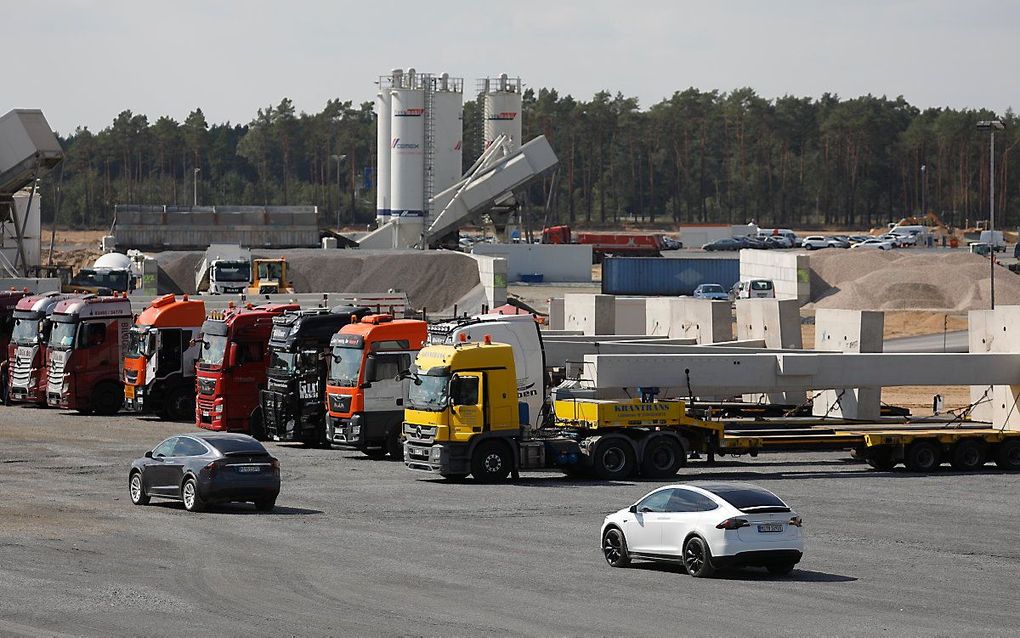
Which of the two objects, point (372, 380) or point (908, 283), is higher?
point (908, 283)

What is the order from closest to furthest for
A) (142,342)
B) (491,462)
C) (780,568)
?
1. (780,568)
2. (491,462)
3. (142,342)

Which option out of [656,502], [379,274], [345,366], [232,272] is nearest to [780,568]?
[656,502]

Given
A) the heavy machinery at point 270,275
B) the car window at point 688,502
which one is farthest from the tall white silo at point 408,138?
the car window at point 688,502

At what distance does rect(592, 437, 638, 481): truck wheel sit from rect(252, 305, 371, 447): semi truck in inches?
298

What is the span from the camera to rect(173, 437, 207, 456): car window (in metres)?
24.8

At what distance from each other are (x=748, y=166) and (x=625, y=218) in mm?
18667

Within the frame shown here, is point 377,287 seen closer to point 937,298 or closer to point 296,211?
point 937,298

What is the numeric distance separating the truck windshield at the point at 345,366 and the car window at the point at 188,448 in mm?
7850

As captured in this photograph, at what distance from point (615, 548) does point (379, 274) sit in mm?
67531

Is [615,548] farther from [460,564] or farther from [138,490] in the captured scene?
[138,490]

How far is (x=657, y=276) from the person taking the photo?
94.1 metres

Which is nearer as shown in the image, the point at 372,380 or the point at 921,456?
the point at 921,456

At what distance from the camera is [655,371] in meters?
33.6

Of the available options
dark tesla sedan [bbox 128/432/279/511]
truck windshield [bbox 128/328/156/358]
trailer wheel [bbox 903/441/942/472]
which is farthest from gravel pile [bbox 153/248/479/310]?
dark tesla sedan [bbox 128/432/279/511]
